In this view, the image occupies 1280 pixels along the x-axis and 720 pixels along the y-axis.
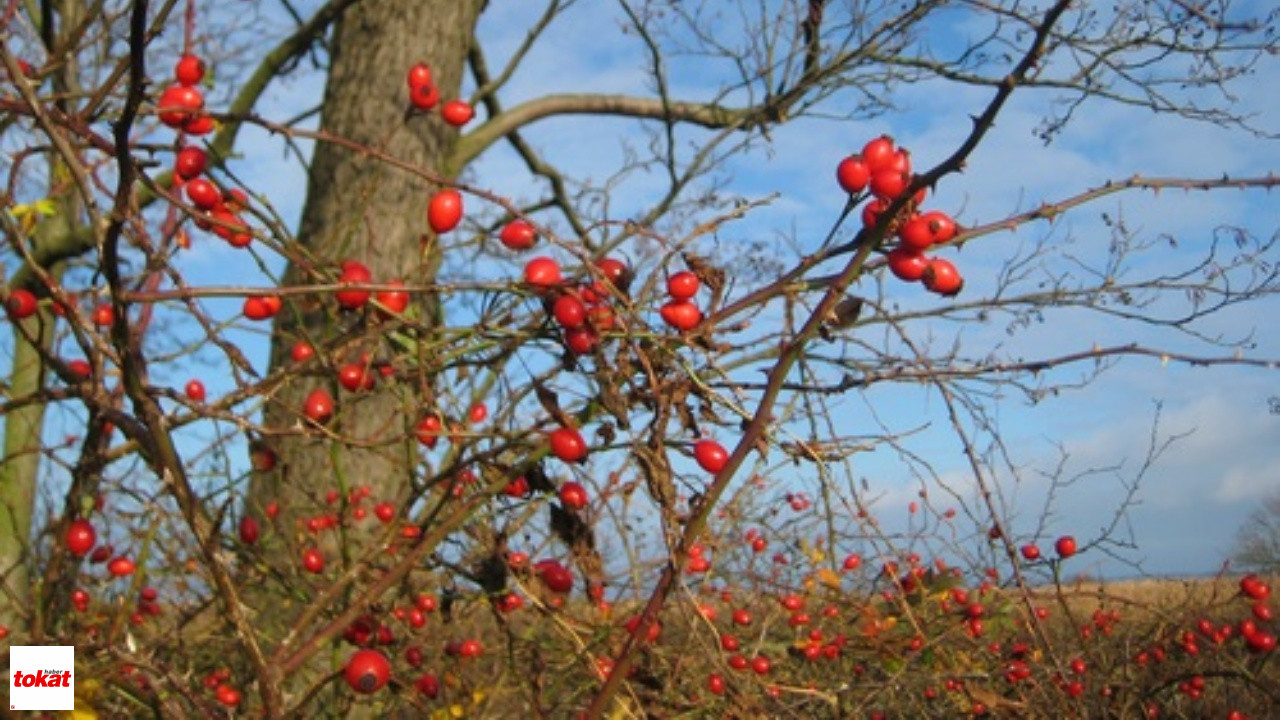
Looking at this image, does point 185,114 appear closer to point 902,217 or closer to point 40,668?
point 40,668

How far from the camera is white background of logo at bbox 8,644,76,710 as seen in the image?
5.62 ft

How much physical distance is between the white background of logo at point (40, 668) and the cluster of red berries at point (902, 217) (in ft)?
3.83

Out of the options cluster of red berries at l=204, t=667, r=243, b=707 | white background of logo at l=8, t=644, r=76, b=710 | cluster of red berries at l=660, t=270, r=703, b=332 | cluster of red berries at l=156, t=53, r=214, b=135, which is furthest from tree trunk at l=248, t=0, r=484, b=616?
cluster of red berries at l=660, t=270, r=703, b=332

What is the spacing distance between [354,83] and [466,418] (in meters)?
3.51

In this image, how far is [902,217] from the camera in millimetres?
1275

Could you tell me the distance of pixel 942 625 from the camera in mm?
3135

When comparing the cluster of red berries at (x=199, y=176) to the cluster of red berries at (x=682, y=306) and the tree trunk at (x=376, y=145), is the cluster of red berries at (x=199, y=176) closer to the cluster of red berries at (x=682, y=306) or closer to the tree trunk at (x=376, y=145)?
the cluster of red berries at (x=682, y=306)

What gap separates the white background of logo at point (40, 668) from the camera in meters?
1.71

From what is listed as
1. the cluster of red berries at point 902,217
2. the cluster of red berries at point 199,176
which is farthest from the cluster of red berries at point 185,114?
the cluster of red berries at point 902,217

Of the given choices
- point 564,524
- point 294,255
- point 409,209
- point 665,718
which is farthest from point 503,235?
point 409,209

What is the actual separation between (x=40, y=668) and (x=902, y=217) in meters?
1.41

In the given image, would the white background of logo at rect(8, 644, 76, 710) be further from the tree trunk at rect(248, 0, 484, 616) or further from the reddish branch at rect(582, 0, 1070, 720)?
the tree trunk at rect(248, 0, 484, 616)

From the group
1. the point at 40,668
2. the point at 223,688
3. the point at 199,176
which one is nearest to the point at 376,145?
the point at 223,688

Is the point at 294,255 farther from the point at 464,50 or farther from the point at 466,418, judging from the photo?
the point at 464,50
